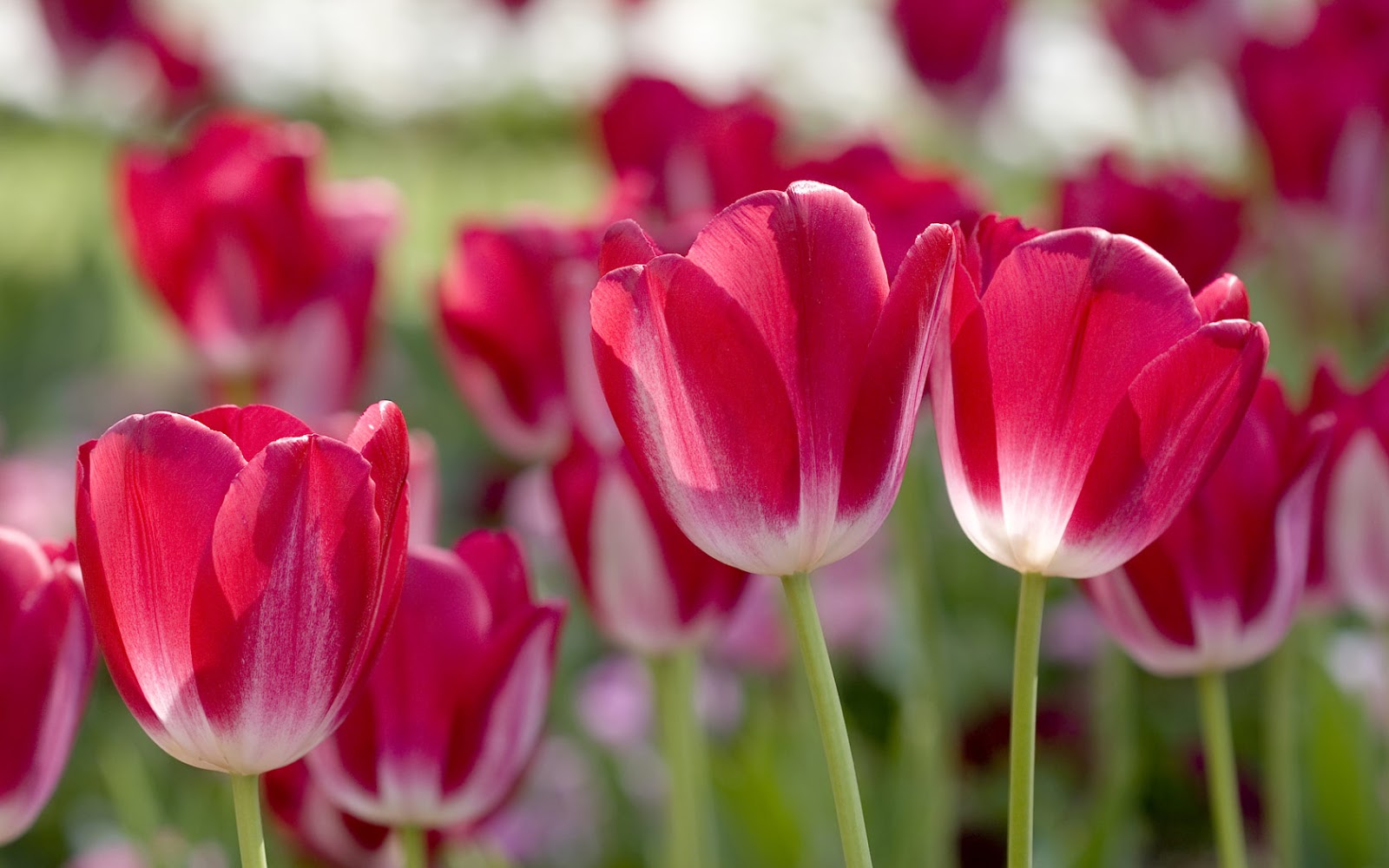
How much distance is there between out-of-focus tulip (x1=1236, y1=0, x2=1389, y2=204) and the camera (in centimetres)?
133

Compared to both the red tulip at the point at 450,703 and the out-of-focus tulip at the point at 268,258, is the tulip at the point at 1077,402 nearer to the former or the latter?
the red tulip at the point at 450,703

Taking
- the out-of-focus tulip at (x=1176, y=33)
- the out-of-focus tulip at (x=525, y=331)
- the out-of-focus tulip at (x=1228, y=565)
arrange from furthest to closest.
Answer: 1. the out-of-focus tulip at (x=1176, y=33)
2. the out-of-focus tulip at (x=525, y=331)
3. the out-of-focus tulip at (x=1228, y=565)

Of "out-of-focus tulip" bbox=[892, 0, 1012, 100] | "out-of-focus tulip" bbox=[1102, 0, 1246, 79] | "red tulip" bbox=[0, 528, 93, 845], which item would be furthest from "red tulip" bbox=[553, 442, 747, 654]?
"out-of-focus tulip" bbox=[1102, 0, 1246, 79]

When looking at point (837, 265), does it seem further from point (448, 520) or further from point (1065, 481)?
point (448, 520)

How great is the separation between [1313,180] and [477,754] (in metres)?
1.07

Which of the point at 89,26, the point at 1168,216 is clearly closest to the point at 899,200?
the point at 1168,216

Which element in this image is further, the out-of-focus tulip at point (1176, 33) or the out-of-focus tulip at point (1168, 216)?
the out-of-focus tulip at point (1176, 33)

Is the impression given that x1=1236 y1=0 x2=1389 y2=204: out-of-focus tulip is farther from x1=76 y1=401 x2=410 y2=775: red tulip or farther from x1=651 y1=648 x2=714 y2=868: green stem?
x1=76 y1=401 x2=410 y2=775: red tulip

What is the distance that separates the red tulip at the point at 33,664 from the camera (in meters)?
0.52

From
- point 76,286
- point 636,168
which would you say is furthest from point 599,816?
point 76,286

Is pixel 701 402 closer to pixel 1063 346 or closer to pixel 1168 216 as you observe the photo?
pixel 1063 346

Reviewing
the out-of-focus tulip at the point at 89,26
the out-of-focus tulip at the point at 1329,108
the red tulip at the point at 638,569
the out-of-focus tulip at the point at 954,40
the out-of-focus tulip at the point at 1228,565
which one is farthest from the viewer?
the out-of-focus tulip at the point at 89,26

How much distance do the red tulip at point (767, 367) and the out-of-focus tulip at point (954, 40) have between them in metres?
1.64

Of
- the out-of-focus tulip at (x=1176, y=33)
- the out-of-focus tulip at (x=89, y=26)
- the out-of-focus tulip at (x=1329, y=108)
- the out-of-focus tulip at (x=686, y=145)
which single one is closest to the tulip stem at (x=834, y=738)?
the out-of-focus tulip at (x=686, y=145)
